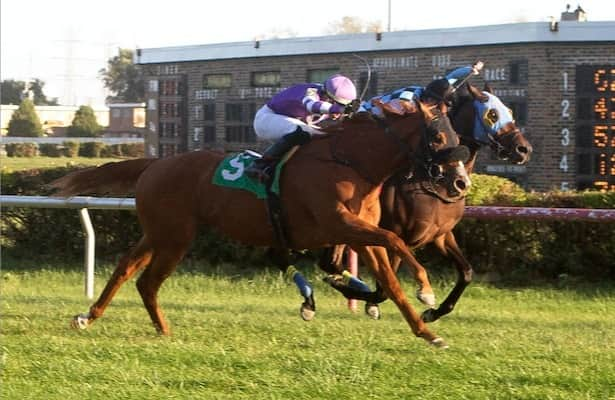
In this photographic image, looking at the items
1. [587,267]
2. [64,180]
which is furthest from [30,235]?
[587,267]

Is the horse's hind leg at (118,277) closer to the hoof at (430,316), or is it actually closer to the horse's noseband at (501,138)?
the hoof at (430,316)

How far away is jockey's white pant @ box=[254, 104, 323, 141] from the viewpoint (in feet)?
23.2

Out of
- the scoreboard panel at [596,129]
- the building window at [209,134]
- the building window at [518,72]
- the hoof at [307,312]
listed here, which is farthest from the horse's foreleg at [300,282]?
the building window at [209,134]

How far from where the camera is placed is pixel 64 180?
747 cm

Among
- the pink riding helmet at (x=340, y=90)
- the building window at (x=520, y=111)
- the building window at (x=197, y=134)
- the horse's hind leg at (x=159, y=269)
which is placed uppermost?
the pink riding helmet at (x=340, y=90)

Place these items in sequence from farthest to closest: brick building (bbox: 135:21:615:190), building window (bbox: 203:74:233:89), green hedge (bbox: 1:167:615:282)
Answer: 1. building window (bbox: 203:74:233:89)
2. brick building (bbox: 135:21:615:190)
3. green hedge (bbox: 1:167:615:282)

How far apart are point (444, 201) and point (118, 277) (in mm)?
2255

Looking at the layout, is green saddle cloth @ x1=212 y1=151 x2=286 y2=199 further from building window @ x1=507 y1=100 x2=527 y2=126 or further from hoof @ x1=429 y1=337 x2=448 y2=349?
building window @ x1=507 y1=100 x2=527 y2=126

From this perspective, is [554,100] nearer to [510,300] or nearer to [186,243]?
[510,300]

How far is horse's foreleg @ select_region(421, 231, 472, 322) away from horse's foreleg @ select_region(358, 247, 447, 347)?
2.42 ft

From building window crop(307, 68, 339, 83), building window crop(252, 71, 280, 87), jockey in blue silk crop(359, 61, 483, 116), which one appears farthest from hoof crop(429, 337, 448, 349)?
building window crop(252, 71, 280, 87)

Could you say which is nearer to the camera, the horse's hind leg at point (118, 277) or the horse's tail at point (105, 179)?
the horse's hind leg at point (118, 277)

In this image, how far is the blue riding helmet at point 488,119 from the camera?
7.54 m

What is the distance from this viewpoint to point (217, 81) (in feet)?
63.4
